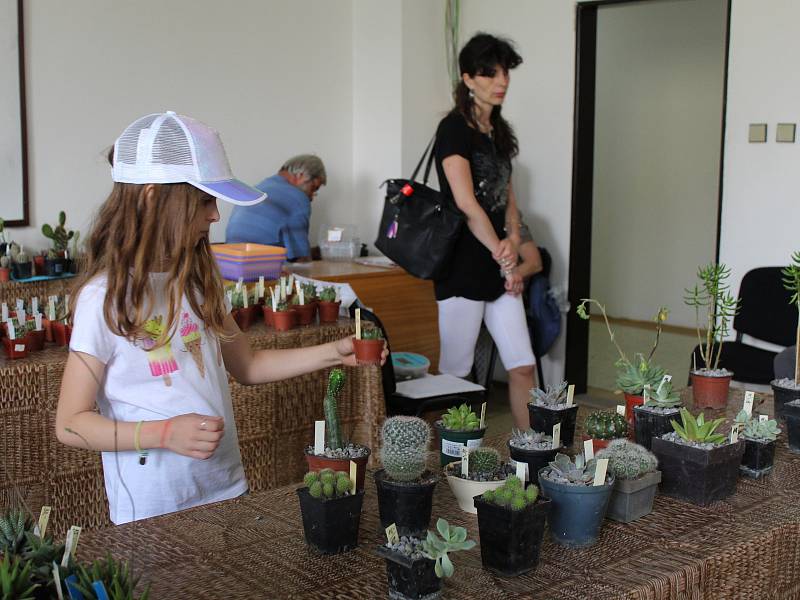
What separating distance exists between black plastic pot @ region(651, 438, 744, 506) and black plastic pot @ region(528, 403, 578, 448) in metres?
0.28

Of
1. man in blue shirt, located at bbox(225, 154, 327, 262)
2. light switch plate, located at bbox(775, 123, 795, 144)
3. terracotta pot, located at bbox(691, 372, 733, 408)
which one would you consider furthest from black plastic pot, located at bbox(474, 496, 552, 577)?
man in blue shirt, located at bbox(225, 154, 327, 262)

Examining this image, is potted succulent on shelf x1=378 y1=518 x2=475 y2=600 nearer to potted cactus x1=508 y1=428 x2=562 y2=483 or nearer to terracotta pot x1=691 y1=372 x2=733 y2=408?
potted cactus x1=508 y1=428 x2=562 y2=483

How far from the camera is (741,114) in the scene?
15.2 ft

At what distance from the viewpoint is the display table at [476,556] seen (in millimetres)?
1466

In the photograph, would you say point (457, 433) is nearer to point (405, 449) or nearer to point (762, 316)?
point (405, 449)

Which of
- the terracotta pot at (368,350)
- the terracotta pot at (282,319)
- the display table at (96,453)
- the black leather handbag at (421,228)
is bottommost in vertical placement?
the display table at (96,453)

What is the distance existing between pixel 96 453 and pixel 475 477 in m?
1.67

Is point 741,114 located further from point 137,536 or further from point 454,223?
point 137,536

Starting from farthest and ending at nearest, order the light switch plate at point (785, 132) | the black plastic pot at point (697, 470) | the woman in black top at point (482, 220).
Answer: the light switch plate at point (785, 132), the woman in black top at point (482, 220), the black plastic pot at point (697, 470)

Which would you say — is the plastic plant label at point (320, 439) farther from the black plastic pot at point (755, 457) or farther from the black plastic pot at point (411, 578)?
the black plastic pot at point (755, 457)

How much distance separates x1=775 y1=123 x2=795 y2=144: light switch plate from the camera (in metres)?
4.46

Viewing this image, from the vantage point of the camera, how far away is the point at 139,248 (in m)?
1.81

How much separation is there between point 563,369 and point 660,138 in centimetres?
281

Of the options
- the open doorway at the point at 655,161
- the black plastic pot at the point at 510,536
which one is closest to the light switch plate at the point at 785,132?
the open doorway at the point at 655,161
